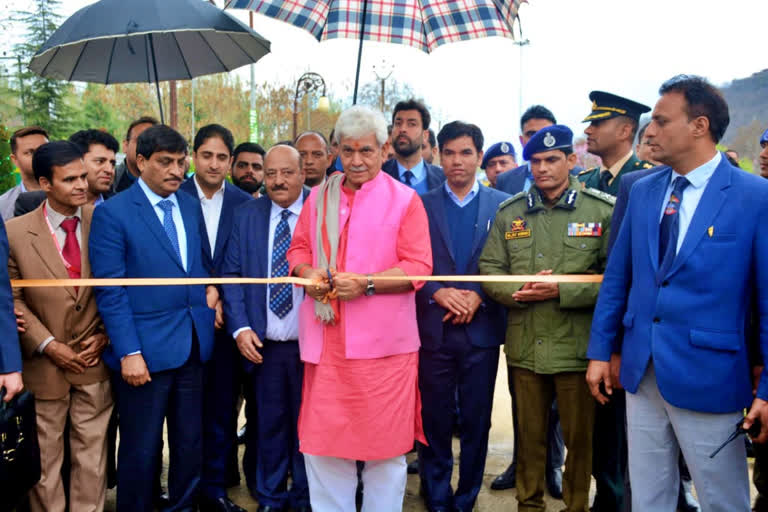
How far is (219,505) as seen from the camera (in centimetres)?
385

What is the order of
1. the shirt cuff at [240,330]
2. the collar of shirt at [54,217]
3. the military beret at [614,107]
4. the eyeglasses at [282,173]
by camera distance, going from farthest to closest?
the military beret at [614,107] → the eyeglasses at [282,173] → the shirt cuff at [240,330] → the collar of shirt at [54,217]

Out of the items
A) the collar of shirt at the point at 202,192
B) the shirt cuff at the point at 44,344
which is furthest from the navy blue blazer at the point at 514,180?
the shirt cuff at the point at 44,344

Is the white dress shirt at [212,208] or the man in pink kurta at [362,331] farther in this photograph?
the white dress shirt at [212,208]

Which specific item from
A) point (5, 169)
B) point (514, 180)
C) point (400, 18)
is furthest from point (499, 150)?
point (5, 169)

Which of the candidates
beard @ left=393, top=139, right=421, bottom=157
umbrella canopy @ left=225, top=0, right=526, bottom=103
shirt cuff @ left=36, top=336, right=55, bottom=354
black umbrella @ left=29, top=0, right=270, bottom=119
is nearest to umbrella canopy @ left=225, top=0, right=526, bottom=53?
umbrella canopy @ left=225, top=0, right=526, bottom=103

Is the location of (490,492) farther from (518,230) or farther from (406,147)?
(406,147)

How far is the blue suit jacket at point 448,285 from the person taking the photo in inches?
147

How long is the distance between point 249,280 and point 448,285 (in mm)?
1214

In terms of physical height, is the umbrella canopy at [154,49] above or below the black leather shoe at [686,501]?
above

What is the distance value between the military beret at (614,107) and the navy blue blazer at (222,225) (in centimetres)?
241

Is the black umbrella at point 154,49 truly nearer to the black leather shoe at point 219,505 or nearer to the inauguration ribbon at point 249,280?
the inauguration ribbon at point 249,280

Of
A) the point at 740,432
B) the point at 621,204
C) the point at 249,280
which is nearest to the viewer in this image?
the point at 740,432

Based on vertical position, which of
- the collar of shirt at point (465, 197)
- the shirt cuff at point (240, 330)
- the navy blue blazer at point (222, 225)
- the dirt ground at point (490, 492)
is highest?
the collar of shirt at point (465, 197)

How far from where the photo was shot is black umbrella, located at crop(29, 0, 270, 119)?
3943 millimetres
